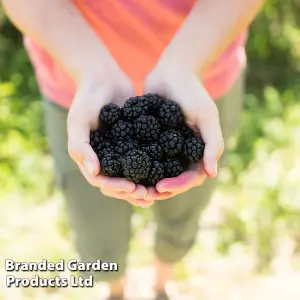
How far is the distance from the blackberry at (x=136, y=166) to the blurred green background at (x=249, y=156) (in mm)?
→ 852

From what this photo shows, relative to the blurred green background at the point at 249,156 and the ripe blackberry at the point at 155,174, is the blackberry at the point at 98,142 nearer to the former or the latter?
the ripe blackberry at the point at 155,174

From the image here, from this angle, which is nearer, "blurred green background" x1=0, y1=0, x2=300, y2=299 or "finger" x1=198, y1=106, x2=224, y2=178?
"finger" x1=198, y1=106, x2=224, y2=178

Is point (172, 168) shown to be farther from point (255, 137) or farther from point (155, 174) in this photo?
point (255, 137)

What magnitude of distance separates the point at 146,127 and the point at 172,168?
7 centimetres

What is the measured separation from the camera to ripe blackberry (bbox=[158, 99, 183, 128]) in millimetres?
906

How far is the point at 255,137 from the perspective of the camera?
6.75 feet

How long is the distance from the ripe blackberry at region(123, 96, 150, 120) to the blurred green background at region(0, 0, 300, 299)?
0.83 m

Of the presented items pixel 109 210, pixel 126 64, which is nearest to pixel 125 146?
pixel 126 64

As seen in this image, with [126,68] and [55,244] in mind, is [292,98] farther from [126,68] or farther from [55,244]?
[126,68]

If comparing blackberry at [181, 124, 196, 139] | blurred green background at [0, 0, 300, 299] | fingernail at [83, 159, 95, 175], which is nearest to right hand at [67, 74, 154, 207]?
fingernail at [83, 159, 95, 175]

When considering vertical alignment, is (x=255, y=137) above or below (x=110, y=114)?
below

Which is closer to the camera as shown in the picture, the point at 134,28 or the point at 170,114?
the point at 170,114

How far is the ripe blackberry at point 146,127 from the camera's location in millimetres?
897

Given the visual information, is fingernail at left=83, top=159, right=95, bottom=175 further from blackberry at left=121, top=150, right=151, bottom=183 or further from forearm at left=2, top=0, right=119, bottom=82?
forearm at left=2, top=0, right=119, bottom=82
